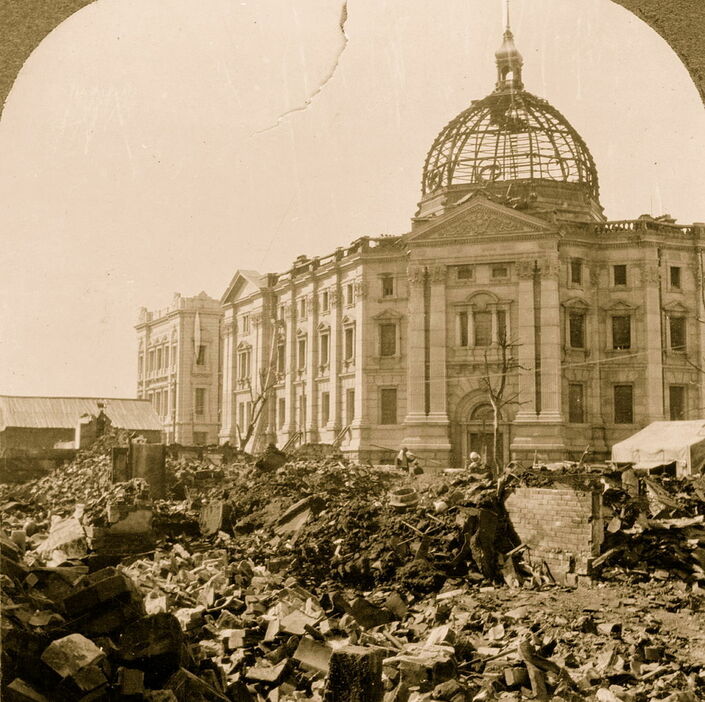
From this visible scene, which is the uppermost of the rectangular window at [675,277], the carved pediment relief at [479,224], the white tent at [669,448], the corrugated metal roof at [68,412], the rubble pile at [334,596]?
the carved pediment relief at [479,224]

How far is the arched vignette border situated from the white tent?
49.0 feet

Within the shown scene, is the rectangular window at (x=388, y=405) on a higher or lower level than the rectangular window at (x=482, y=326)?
lower

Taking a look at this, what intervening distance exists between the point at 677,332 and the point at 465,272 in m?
8.95

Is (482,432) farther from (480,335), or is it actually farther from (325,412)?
(325,412)

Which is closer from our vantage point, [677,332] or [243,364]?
[677,332]

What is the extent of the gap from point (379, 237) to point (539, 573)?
Result: 21398mm

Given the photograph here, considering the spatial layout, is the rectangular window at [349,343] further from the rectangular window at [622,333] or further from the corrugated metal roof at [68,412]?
the rectangular window at [622,333]

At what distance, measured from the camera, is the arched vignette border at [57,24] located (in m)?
8.64

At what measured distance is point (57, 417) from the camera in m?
24.3

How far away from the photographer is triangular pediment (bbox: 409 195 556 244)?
34062mm

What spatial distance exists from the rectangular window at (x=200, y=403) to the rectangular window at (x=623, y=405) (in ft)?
55.0

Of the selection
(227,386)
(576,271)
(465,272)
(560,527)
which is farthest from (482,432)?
(560,527)

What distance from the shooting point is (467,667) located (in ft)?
35.0

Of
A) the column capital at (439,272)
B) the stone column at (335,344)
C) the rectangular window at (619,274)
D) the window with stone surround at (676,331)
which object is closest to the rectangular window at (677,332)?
the window with stone surround at (676,331)
